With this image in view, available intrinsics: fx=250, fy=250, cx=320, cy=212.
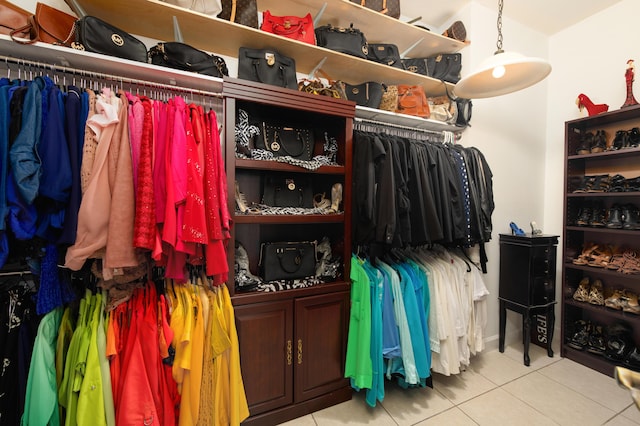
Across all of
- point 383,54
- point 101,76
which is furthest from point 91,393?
point 383,54

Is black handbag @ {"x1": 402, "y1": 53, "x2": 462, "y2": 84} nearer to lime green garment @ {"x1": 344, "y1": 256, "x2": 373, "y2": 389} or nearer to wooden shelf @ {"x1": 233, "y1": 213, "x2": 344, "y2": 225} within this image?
wooden shelf @ {"x1": 233, "y1": 213, "x2": 344, "y2": 225}

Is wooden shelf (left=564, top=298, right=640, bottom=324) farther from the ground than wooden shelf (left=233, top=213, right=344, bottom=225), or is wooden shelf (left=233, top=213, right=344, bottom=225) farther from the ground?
wooden shelf (left=233, top=213, right=344, bottom=225)

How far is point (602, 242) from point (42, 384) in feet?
13.1

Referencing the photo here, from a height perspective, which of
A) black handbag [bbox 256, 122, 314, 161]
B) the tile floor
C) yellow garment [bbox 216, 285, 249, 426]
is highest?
black handbag [bbox 256, 122, 314, 161]

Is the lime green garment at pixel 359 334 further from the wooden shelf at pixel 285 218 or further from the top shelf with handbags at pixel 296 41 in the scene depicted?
the top shelf with handbags at pixel 296 41

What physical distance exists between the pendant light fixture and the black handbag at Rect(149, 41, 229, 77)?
56.2 inches

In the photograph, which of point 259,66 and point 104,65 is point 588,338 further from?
point 104,65

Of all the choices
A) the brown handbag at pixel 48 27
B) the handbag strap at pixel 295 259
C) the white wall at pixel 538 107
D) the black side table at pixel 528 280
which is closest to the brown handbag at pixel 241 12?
the brown handbag at pixel 48 27

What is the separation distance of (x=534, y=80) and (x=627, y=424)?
2.13 meters

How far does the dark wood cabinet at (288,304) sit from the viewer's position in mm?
1414

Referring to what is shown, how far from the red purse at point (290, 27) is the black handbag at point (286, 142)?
0.64 meters

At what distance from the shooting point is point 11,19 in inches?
43.1

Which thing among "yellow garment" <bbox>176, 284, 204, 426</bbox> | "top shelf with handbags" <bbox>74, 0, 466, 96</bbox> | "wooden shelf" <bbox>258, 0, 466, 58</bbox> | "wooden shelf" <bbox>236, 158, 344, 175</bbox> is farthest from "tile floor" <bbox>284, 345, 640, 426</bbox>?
"wooden shelf" <bbox>258, 0, 466, 58</bbox>

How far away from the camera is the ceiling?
2256 mm
